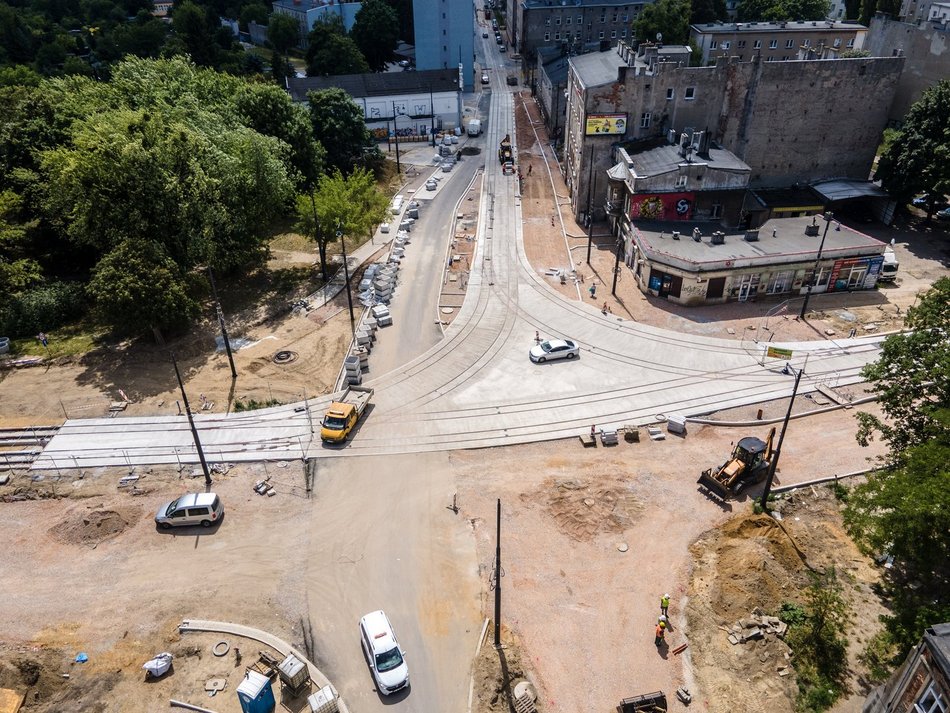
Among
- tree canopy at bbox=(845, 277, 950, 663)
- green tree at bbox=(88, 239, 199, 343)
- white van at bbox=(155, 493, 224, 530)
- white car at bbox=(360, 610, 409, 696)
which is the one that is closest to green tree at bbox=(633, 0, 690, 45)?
tree canopy at bbox=(845, 277, 950, 663)

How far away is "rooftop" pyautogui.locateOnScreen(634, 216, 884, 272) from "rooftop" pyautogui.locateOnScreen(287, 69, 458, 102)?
51043 mm

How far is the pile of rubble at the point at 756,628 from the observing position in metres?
27.9

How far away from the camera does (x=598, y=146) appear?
6538 cm

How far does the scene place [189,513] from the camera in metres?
33.6

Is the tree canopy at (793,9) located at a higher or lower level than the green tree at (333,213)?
higher

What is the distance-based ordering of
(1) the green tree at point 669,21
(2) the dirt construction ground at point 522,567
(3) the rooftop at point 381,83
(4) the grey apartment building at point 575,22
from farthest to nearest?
(4) the grey apartment building at point 575,22
(1) the green tree at point 669,21
(3) the rooftop at point 381,83
(2) the dirt construction ground at point 522,567

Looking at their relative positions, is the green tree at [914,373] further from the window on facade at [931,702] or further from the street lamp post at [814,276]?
the street lamp post at [814,276]

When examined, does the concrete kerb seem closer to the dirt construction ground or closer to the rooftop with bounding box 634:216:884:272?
the dirt construction ground

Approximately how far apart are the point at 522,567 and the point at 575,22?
120 meters

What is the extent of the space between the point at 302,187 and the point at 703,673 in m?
63.7

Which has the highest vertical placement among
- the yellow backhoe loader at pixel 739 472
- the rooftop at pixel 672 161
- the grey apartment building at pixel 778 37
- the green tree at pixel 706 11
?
the green tree at pixel 706 11

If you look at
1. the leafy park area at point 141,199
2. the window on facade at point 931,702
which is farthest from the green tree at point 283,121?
the window on facade at point 931,702

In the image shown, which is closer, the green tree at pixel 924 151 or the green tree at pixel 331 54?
the green tree at pixel 924 151

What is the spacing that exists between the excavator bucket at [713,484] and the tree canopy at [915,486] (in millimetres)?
6408
